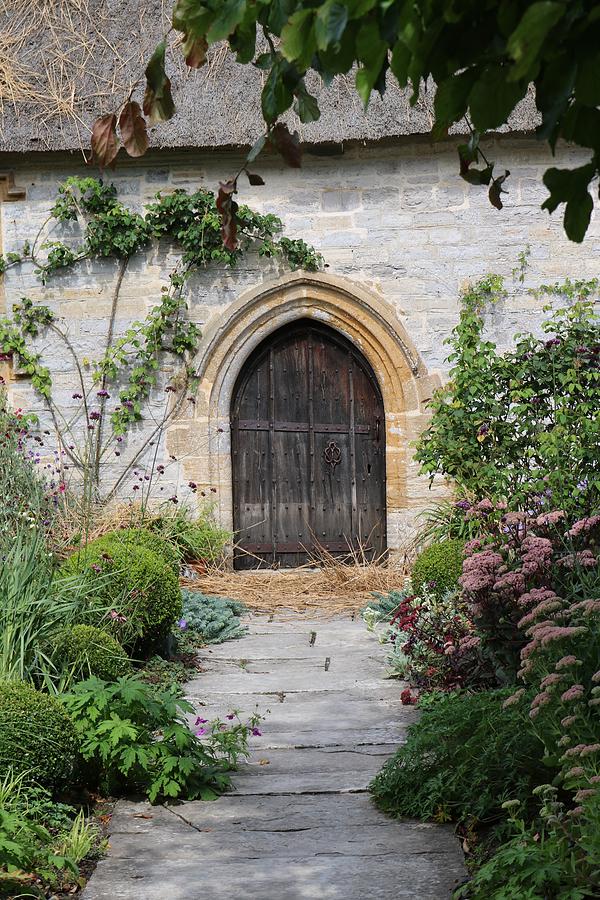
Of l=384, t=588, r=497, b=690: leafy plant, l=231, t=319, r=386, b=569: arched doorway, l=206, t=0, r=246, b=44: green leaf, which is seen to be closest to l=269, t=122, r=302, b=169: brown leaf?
l=206, t=0, r=246, b=44: green leaf

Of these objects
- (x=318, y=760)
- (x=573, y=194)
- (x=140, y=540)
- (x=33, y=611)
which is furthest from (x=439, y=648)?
(x=573, y=194)

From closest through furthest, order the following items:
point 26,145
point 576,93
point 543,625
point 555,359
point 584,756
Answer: point 576,93 → point 584,756 → point 543,625 → point 555,359 → point 26,145

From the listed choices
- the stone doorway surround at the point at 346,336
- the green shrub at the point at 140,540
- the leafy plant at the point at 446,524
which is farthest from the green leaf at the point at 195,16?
the stone doorway surround at the point at 346,336

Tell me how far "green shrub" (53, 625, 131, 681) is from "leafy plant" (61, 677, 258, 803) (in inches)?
12.0

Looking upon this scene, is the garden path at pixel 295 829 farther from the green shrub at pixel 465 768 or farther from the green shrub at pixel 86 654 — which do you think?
the green shrub at pixel 86 654

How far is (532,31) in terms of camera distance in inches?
43.7

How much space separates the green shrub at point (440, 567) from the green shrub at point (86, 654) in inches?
86.6

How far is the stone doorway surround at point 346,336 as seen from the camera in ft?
26.9

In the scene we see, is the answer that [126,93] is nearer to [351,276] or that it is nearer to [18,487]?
[351,276]

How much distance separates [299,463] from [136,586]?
11.7 ft

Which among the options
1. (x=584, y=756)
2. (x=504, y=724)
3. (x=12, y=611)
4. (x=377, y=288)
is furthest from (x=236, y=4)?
(x=377, y=288)

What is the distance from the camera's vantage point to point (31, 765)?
320 cm

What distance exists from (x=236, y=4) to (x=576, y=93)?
0.52 metres

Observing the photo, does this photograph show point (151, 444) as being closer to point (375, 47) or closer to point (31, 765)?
point (31, 765)
